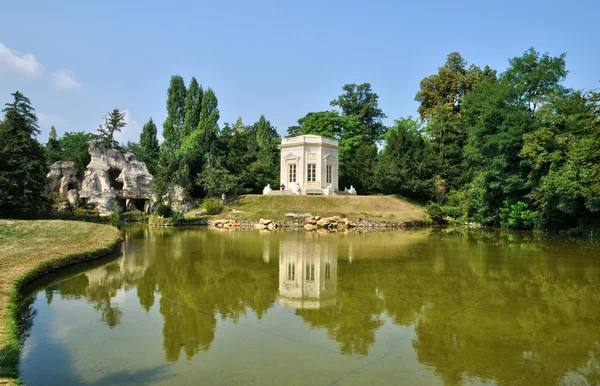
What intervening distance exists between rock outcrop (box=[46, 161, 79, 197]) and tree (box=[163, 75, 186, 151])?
56.7 feet

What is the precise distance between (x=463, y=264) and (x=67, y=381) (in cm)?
1111

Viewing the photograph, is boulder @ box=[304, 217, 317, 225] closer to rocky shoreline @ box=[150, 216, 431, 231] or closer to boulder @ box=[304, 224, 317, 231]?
rocky shoreline @ box=[150, 216, 431, 231]

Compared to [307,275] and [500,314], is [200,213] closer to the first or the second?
Result: [307,275]

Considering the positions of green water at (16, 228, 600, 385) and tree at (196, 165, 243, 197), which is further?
tree at (196, 165, 243, 197)

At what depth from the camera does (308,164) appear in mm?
37344

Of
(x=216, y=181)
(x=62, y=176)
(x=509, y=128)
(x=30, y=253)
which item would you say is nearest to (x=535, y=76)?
(x=509, y=128)

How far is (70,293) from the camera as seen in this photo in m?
8.92

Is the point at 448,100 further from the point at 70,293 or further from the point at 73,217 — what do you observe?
the point at 70,293

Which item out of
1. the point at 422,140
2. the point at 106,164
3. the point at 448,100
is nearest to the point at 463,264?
the point at 422,140

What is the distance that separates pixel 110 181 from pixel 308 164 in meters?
17.1

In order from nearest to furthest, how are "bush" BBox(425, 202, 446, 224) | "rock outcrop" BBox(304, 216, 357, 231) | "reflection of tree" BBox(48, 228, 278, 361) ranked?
"reflection of tree" BBox(48, 228, 278, 361)
"rock outcrop" BBox(304, 216, 357, 231)
"bush" BBox(425, 202, 446, 224)

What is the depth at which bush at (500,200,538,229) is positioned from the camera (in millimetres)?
24984

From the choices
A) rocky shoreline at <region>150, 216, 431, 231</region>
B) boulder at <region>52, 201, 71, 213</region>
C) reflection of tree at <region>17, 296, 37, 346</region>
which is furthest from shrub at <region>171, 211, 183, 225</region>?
reflection of tree at <region>17, 296, 37, 346</region>

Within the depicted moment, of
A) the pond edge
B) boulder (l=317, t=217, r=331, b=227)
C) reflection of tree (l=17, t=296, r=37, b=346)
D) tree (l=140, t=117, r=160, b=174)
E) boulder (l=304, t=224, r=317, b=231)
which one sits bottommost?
Result: reflection of tree (l=17, t=296, r=37, b=346)
